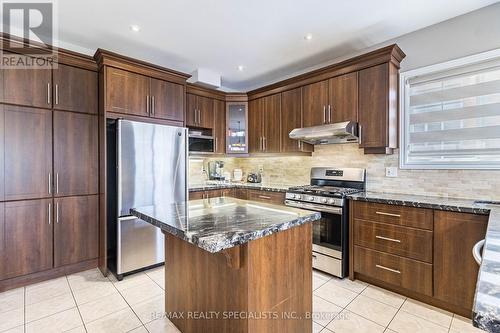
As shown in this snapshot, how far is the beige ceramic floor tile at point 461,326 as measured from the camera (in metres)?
1.92

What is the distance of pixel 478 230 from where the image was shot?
1961 mm

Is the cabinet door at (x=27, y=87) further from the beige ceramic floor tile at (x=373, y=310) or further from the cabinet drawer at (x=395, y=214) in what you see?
the beige ceramic floor tile at (x=373, y=310)

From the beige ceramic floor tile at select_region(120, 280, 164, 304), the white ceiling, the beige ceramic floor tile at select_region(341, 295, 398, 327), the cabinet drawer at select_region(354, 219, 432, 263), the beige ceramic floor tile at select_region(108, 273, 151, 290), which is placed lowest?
the beige ceramic floor tile at select_region(108, 273, 151, 290)

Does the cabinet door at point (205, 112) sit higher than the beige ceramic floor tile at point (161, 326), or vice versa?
the cabinet door at point (205, 112)

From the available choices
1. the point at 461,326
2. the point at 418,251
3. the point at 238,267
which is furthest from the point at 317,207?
the point at 238,267

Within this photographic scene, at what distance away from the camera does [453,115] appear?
258cm

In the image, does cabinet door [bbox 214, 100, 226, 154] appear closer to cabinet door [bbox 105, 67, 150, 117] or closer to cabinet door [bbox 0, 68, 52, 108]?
cabinet door [bbox 105, 67, 150, 117]

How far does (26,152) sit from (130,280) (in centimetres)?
171

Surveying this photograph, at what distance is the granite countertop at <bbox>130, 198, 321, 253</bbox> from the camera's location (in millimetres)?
1207

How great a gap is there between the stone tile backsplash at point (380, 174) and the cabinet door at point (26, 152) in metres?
2.02

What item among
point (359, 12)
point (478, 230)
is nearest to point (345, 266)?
point (478, 230)

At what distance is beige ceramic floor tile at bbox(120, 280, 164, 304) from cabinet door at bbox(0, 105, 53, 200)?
1356 millimetres

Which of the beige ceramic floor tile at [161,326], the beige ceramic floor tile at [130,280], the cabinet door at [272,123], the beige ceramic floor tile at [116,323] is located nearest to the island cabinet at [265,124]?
the cabinet door at [272,123]

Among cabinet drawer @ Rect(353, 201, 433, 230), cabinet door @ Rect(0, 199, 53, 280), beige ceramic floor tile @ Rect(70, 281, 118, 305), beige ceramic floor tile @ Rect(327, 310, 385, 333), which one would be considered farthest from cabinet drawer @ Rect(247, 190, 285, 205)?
cabinet door @ Rect(0, 199, 53, 280)
